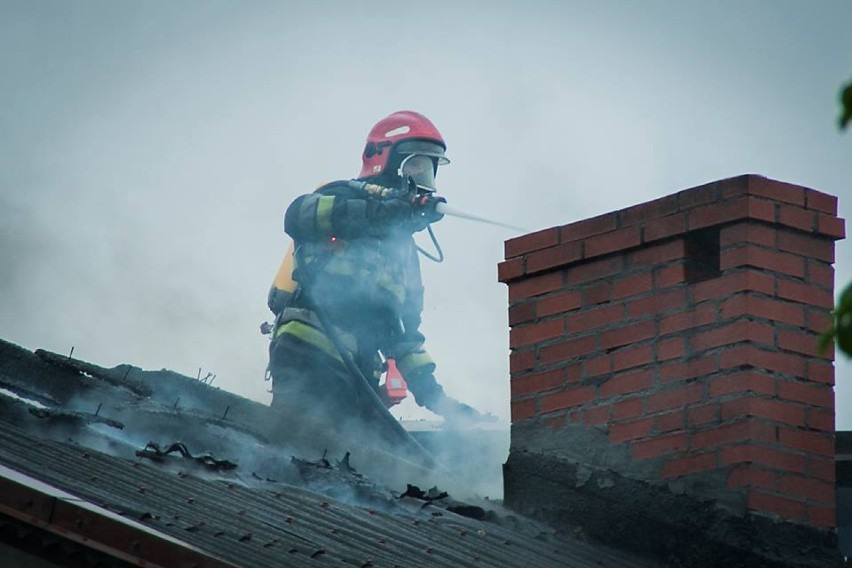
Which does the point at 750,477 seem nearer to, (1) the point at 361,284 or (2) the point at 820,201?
(2) the point at 820,201

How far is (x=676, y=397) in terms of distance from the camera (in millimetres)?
5270

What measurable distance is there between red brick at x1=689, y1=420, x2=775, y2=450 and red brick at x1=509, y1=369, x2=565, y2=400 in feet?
1.94

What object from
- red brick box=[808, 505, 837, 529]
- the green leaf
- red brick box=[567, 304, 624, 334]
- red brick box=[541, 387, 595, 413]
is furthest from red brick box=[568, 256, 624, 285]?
the green leaf

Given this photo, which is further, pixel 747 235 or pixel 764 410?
pixel 747 235

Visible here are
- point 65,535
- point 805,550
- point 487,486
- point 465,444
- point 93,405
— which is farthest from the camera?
point 465,444

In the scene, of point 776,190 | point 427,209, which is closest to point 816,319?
point 776,190

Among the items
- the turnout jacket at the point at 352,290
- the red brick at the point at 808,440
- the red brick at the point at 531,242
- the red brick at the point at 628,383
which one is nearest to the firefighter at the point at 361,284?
the turnout jacket at the point at 352,290

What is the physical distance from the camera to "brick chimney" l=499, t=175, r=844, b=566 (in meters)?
5.11

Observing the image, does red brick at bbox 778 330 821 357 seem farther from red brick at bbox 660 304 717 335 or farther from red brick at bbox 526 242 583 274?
red brick at bbox 526 242 583 274

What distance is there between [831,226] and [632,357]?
83 centimetres

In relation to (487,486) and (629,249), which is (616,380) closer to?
(629,249)

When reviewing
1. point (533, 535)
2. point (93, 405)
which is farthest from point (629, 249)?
point (93, 405)

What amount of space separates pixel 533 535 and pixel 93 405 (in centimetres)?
197

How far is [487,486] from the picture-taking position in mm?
9336
